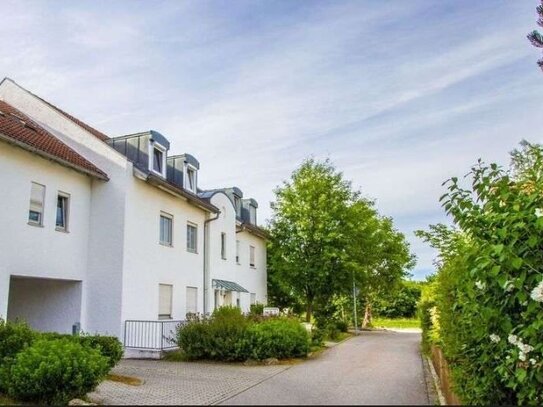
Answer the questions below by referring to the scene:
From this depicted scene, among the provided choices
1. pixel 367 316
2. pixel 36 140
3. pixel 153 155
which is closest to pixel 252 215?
pixel 153 155

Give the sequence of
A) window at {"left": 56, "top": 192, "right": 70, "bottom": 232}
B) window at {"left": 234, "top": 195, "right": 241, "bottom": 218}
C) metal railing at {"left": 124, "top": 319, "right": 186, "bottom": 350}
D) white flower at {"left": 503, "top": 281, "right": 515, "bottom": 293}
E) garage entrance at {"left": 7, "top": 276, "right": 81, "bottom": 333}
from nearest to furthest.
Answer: white flower at {"left": 503, "top": 281, "right": 515, "bottom": 293}
window at {"left": 56, "top": 192, "right": 70, "bottom": 232}
garage entrance at {"left": 7, "top": 276, "right": 81, "bottom": 333}
metal railing at {"left": 124, "top": 319, "right": 186, "bottom": 350}
window at {"left": 234, "top": 195, "right": 241, "bottom": 218}

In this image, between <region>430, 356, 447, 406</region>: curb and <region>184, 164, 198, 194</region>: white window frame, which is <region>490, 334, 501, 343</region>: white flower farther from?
<region>184, 164, 198, 194</region>: white window frame

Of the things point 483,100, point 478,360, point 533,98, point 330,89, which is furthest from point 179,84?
point 478,360

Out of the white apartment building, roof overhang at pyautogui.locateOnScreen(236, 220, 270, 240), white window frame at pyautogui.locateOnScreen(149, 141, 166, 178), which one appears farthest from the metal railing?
roof overhang at pyautogui.locateOnScreen(236, 220, 270, 240)

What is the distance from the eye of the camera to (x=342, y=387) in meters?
10.8

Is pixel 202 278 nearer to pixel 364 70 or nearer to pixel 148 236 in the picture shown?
pixel 148 236

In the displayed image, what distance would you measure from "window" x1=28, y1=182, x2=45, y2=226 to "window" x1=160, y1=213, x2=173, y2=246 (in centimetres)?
555

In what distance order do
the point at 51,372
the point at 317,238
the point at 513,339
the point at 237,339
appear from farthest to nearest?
the point at 317,238 → the point at 237,339 → the point at 51,372 → the point at 513,339

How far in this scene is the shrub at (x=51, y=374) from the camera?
8445 millimetres

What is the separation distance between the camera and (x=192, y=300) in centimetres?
2281

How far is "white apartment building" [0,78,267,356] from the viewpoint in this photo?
48.9 ft

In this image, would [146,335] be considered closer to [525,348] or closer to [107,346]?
[107,346]

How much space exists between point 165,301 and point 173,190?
441cm

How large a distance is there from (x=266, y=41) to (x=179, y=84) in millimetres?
2802
